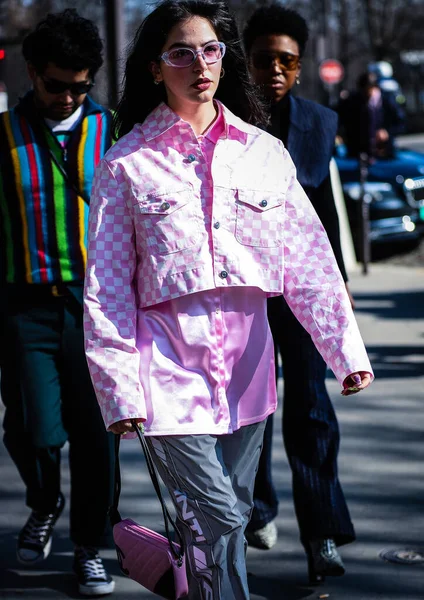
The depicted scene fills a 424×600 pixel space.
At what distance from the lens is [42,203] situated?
425 cm

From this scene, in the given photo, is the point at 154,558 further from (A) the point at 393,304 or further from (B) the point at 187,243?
(A) the point at 393,304

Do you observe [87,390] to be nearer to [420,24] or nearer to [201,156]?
[201,156]

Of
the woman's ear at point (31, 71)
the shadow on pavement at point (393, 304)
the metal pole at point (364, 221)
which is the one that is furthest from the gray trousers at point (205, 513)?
the metal pole at point (364, 221)

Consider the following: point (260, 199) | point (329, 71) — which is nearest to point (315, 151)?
point (260, 199)

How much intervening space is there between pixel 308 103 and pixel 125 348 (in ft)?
5.71

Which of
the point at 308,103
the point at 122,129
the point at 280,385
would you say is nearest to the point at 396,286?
the point at 280,385

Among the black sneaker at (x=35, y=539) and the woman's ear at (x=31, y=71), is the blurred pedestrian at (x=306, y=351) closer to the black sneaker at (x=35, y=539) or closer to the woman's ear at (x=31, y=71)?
the woman's ear at (x=31, y=71)

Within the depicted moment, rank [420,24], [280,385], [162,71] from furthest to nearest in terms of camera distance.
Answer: [420,24] → [280,385] → [162,71]

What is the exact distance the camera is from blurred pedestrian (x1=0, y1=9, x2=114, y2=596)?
14.0 feet

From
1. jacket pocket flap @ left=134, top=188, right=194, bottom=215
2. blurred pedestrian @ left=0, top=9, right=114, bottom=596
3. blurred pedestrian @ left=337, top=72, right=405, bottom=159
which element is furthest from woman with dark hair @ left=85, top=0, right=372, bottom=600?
blurred pedestrian @ left=337, top=72, right=405, bottom=159

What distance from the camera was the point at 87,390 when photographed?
4.32 m

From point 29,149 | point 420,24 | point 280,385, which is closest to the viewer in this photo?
point 29,149

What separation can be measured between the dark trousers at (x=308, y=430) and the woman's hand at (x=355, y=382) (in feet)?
3.66

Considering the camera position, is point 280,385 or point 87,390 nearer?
point 87,390
